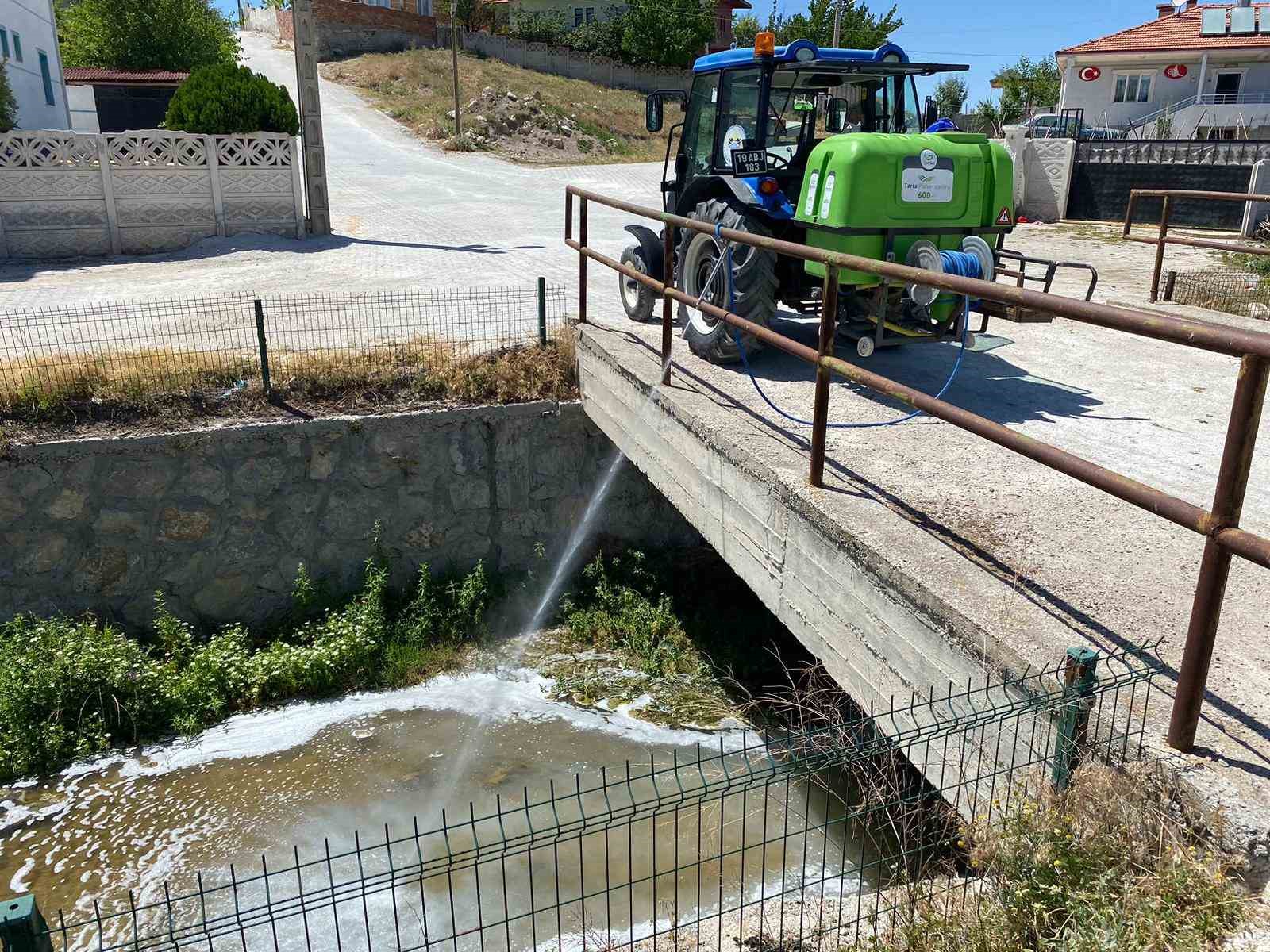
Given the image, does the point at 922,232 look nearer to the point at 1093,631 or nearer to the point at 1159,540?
the point at 1159,540

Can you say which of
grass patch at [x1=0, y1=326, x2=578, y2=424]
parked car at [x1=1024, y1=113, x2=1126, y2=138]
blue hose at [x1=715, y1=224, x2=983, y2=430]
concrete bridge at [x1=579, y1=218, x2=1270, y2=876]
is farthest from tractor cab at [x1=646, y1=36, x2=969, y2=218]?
parked car at [x1=1024, y1=113, x2=1126, y2=138]

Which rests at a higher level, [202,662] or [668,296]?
[668,296]

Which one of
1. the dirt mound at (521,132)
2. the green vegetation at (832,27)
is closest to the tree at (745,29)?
the green vegetation at (832,27)

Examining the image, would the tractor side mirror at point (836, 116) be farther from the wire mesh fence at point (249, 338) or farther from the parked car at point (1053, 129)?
the parked car at point (1053, 129)

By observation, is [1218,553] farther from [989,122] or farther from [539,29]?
[539,29]

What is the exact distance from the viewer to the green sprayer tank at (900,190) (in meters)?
5.95

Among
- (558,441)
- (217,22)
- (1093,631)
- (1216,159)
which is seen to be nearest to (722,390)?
(558,441)

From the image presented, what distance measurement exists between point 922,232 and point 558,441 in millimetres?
3693

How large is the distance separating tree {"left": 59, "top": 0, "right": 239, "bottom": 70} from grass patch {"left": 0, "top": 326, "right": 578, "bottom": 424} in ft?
91.4

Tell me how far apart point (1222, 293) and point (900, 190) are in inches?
254

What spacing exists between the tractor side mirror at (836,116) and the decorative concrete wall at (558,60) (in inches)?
1784

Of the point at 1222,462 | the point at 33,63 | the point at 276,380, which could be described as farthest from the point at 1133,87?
the point at 1222,462

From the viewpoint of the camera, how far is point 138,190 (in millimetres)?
14531

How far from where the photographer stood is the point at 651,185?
2533 centimetres
